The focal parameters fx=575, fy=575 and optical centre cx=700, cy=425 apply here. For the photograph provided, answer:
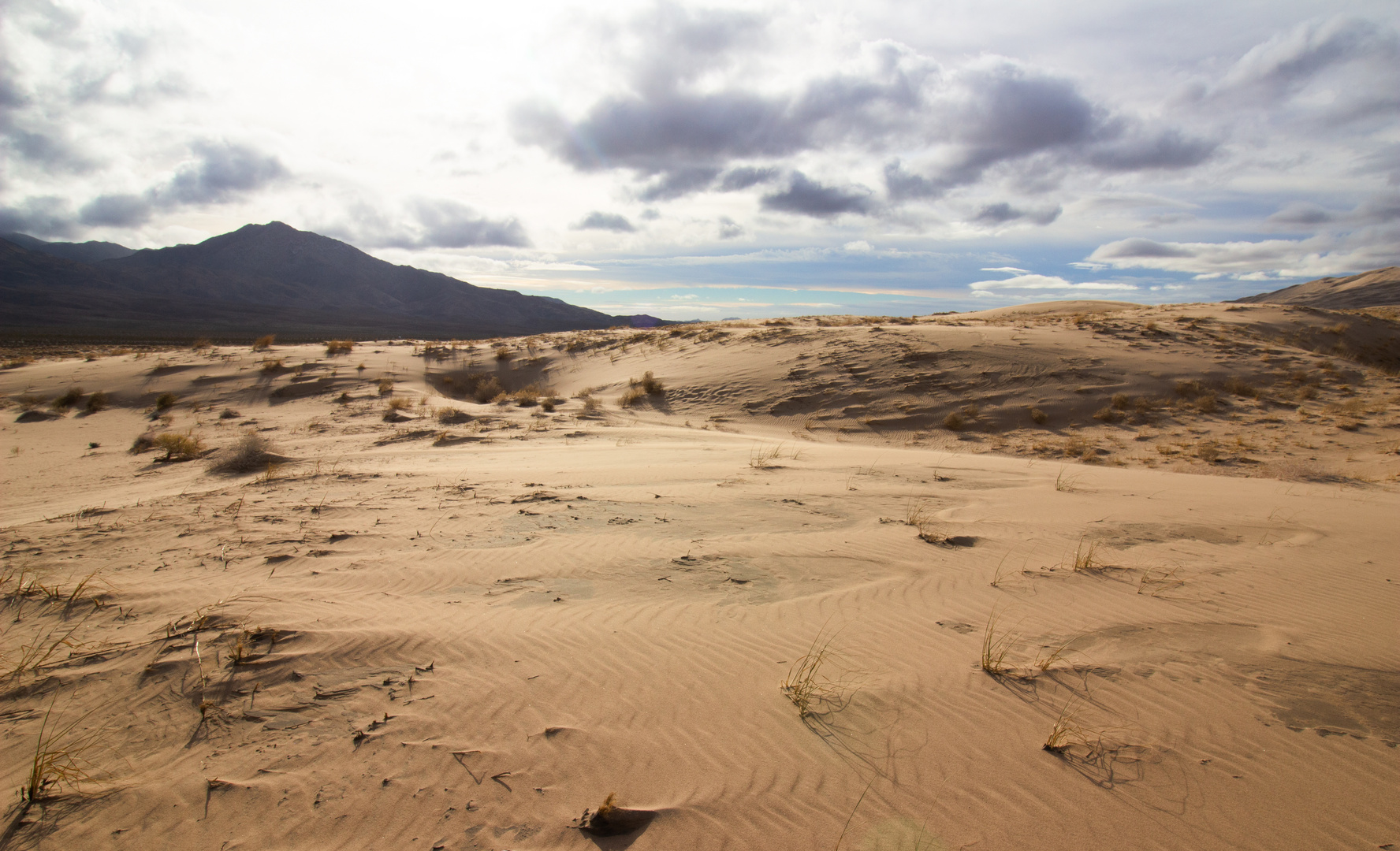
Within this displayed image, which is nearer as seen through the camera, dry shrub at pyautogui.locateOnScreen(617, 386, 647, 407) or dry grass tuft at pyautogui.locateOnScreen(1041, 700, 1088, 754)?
dry grass tuft at pyautogui.locateOnScreen(1041, 700, 1088, 754)

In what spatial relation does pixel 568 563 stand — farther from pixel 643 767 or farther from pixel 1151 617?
pixel 1151 617

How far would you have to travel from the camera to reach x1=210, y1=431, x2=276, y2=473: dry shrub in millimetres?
8484

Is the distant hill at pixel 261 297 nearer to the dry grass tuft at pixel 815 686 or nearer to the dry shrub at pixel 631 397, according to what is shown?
the dry shrub at pixel 631 397

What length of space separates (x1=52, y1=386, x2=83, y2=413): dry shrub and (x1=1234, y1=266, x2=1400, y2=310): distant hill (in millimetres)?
102456

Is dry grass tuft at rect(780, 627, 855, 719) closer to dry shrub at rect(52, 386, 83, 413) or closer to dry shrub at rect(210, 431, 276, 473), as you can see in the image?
dry shrub at rect(210, 431, 276, 473)

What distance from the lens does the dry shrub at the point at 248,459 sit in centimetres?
848

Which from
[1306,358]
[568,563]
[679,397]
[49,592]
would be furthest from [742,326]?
[49,592]

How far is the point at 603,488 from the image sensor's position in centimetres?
743

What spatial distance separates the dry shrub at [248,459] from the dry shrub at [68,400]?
9.87m

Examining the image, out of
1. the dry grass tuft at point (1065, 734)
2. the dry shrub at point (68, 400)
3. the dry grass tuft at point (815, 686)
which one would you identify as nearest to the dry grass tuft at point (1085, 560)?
the dry grass tuft at point (1065, 734)

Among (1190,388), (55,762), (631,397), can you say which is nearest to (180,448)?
(55,762)

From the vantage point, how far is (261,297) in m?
132

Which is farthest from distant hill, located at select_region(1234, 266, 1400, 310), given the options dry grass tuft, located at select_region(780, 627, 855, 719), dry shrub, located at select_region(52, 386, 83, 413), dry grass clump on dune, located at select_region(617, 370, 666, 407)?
dry shrub, located at select_region(52, 386, 83, 413)

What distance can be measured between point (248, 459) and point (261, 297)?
519 feet
